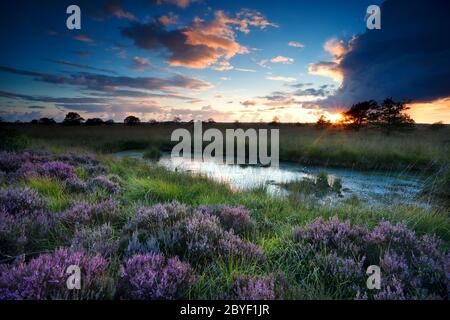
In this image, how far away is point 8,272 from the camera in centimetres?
228

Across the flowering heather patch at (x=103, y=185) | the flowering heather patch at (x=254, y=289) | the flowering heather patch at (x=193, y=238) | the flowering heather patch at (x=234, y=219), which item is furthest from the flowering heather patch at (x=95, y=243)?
the flowering heather patch at (x=103, y=185)

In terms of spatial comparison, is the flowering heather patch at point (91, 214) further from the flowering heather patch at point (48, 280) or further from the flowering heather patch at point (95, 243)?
the flowering heather patch at point (48, 280)

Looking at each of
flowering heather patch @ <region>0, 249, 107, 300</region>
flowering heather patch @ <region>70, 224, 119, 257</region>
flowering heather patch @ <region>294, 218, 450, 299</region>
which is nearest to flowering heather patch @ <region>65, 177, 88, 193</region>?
flowering heather patch @ <region>70, 224, 119, 257</region>

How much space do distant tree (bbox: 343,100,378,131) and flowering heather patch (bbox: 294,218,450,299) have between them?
1844 inches

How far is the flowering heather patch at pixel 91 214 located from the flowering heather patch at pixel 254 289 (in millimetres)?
2581

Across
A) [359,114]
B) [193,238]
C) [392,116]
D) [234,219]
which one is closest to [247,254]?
[193,238]

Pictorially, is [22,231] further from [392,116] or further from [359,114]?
[359,114]

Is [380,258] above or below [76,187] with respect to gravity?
below

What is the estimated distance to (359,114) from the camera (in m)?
47.2

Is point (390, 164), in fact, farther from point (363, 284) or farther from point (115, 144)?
point (115, 144)

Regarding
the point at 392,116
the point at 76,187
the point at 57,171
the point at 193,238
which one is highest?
the point at 392,116

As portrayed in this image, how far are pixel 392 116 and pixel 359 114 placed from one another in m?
6.62
